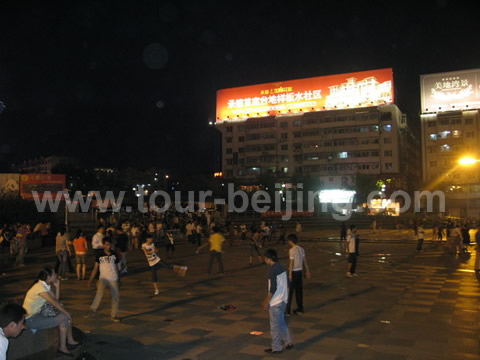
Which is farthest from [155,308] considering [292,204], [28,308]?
[292,204]

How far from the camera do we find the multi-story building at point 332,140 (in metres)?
66.9

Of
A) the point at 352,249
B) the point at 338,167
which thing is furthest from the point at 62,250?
the point at 338,167

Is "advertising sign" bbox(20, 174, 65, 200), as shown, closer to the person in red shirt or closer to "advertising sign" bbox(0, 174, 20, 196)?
"advertising sign" bbox(0, 174, 20, 196)

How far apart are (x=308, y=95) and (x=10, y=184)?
160ft

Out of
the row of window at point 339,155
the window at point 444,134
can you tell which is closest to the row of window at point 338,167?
the row of window at point 339,155

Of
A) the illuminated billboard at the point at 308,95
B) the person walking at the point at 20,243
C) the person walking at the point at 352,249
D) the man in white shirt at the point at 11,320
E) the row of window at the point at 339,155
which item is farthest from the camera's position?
the row of window at the point at 339,155

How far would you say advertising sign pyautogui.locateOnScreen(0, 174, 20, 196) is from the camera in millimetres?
35031

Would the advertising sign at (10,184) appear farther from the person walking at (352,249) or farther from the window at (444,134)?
the window at (444,134)

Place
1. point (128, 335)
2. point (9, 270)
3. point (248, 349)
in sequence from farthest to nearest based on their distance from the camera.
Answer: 1. point (9, 270)
2. point (128, 335)
3. point (248, 349)

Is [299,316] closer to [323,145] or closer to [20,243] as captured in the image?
[20,243]

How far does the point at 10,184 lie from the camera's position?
1400 inches

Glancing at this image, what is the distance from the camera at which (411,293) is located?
36.4ft

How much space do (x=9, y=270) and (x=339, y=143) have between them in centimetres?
6152

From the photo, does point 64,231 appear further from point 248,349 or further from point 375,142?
point 375,142
